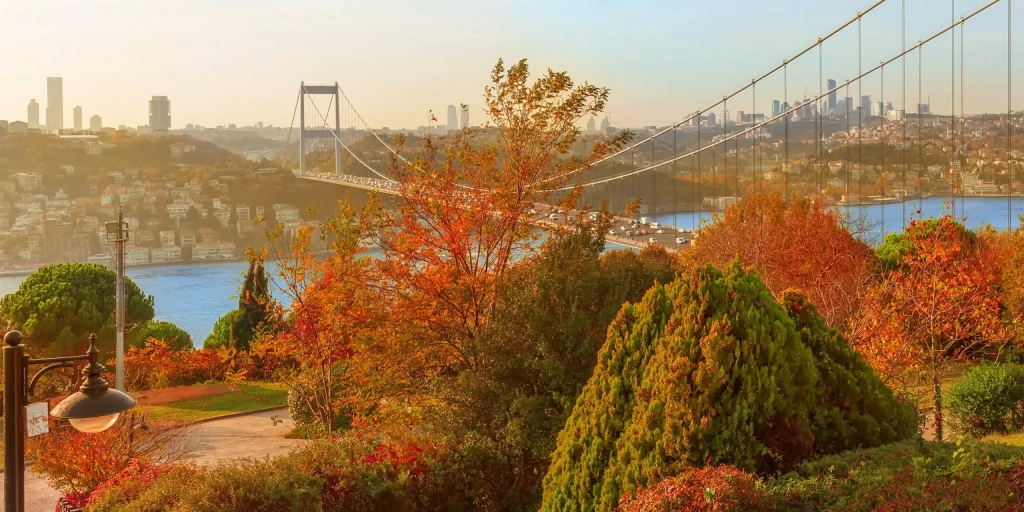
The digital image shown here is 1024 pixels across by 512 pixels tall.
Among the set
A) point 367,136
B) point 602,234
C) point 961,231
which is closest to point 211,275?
point 367,136

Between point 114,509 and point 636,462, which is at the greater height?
point 636,462

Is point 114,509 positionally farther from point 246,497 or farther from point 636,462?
point 636,462

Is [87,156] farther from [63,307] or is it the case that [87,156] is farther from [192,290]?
[63,307]

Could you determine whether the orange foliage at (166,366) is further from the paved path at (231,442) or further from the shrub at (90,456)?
the shrub at (90,456)

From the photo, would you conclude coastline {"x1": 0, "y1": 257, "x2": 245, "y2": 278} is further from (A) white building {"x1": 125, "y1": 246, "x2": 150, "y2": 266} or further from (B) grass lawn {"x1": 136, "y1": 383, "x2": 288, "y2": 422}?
(B) grass lawn {"x1": 136, "y1": 383, "x2": 288, "y2": 422}

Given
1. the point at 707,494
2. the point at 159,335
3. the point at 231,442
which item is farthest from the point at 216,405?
the point at 707,494

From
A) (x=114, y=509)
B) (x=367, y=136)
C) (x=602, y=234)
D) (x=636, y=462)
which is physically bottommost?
(x=114, y=509)
